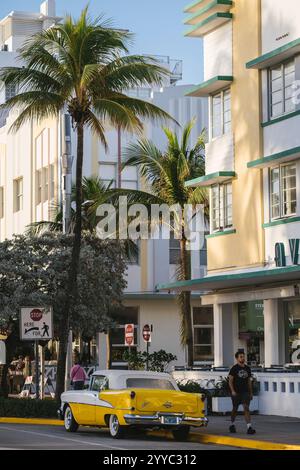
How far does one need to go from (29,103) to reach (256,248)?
7693mm

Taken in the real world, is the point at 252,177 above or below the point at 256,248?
above

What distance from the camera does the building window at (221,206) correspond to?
34.5 metres

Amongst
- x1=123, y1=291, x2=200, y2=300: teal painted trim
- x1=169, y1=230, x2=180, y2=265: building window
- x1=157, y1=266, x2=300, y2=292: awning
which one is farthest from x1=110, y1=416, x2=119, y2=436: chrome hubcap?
x1=169, y1=230, x2=180, y2=265: building window

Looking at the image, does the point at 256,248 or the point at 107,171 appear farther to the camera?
→ the point at 107,171

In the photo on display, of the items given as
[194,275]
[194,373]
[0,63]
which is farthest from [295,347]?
[0,63]

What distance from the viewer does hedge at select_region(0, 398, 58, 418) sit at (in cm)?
3027

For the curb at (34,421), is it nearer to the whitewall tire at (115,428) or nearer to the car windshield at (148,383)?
the car windshield at (148,383)

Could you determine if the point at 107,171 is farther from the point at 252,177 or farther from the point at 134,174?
the point at 252,177

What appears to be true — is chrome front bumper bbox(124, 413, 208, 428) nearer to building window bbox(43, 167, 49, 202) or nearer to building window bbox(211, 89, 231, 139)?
building window bbox(211, 89, 231, 139)

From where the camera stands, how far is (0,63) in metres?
70.9

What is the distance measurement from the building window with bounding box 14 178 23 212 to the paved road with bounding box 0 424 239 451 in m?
34.2

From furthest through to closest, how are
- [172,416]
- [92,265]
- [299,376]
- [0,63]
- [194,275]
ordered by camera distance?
[0,63] < [194,275] < [92,265] < [299,376] < [172,416]
